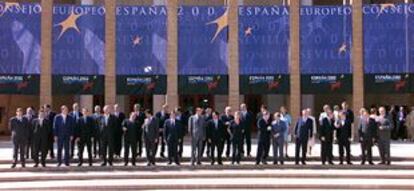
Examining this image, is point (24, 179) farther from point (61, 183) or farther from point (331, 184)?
point (331, 184)

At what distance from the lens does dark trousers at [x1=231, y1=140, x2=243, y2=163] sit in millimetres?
18922

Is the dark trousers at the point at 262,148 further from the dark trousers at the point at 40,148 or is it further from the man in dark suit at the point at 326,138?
the dark trousers at the point at 40,148

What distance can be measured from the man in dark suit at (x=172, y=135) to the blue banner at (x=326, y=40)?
1156cm

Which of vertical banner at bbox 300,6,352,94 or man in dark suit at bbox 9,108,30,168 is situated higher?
vertical banner at bbox 300,6,352,94

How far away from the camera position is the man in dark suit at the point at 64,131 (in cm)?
1841

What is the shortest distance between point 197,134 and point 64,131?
3.61 m

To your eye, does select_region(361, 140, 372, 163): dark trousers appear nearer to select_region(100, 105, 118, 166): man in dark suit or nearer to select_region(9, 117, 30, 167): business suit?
select_region(100, 105, 118, 166): man in dark suit

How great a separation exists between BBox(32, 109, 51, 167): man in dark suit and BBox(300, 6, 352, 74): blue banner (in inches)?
541

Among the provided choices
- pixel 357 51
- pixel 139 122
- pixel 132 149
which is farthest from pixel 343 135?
pixel 357 51

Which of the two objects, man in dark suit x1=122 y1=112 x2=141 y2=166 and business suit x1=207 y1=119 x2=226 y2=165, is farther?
business suit x1=207 y1=119 x2=226 y2=165

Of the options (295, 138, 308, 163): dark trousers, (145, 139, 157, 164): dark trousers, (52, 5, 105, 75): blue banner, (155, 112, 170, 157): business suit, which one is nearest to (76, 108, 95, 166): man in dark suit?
(145, 139, 157, 164): dark trousers

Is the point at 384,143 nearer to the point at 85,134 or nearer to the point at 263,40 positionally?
the point at 85,134

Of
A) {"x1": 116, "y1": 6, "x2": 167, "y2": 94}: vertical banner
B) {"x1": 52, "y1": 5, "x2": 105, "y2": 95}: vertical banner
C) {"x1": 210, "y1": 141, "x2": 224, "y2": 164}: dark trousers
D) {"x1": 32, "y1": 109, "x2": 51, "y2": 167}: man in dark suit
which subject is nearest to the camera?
{"x1": 32, "y1": 109, "x2": 51, "y2": 167}: man in dark suit

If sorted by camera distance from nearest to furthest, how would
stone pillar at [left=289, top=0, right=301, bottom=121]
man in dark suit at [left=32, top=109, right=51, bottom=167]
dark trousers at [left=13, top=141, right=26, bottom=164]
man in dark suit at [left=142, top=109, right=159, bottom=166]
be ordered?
dark trousers at [left=13, top=141, right=26, bottom=164] → man in dark suit at [left=32, top=109, right=51, bottom=167] → man in dark suit at [left=142, top=109, right=159, bottom=166] → stone pillar at [left=289, top=0, right=301, bottom=121]
